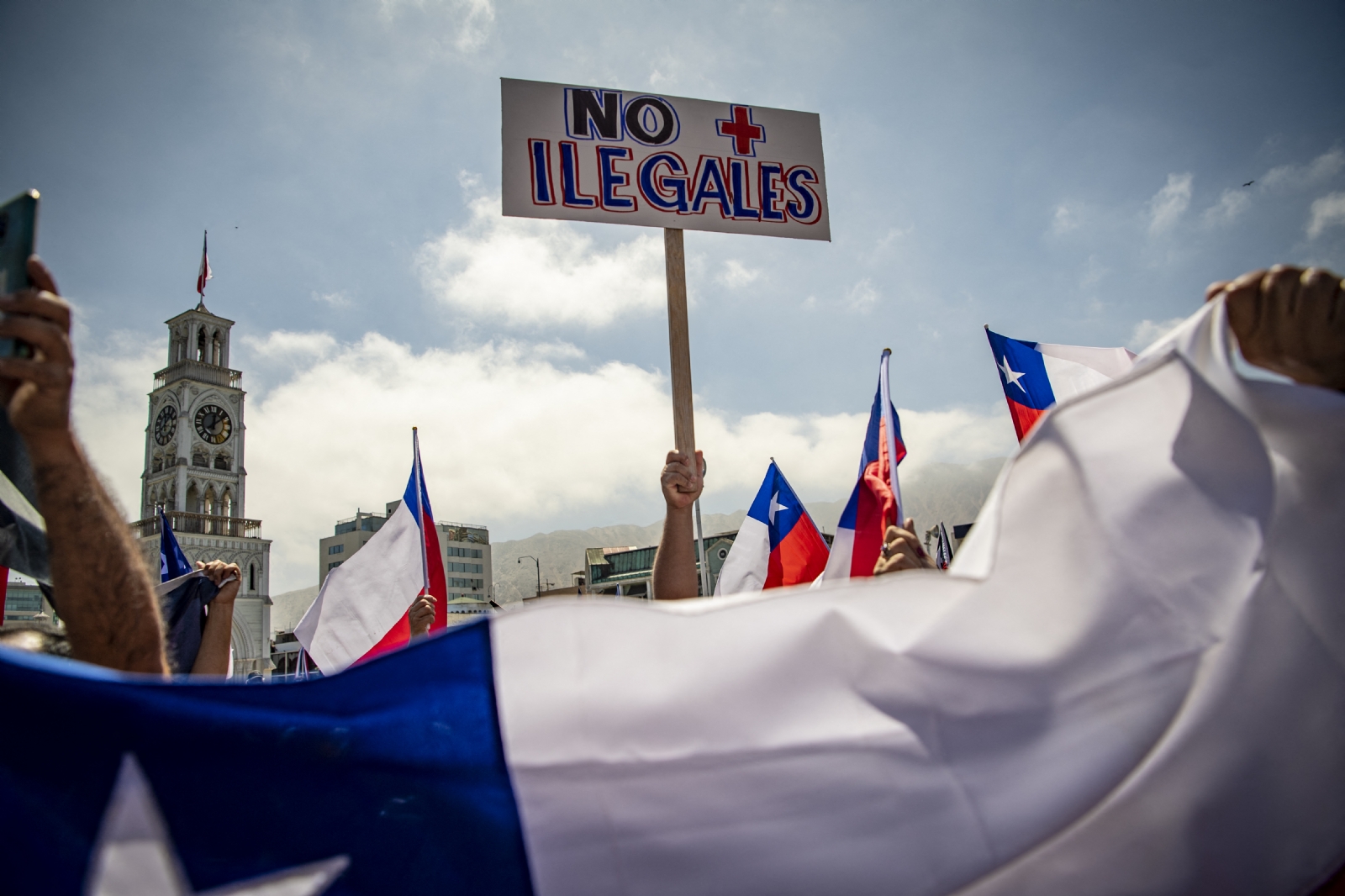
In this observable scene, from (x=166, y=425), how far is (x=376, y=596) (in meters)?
65.9

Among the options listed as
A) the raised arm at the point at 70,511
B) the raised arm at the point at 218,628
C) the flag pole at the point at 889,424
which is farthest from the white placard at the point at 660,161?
the raised arm at the point at 70,511

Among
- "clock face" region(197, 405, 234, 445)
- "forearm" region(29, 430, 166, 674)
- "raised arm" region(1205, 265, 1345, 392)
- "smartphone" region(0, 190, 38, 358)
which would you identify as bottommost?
"forearm" region(29, 430, 166, 674)

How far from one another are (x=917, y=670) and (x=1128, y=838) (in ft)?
1.39

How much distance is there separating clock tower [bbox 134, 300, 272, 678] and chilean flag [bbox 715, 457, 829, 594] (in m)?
54.8

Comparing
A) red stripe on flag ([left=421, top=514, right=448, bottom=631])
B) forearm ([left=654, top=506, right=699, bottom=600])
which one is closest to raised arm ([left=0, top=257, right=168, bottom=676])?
forearm ([left=654, top=506, right=699, bottom=600])

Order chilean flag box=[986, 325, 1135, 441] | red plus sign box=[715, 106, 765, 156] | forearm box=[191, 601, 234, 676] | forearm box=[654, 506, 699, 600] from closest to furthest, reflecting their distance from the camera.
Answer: forearm box=[191, 601, 234, 676], forearm box=[654, 506, 699, 600], red plus sign box=[715, 106, 765, 156], chilean flag box=[986, 325, 1135, 441]

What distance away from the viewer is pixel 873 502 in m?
4.46

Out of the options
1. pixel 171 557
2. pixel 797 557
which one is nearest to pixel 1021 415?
pixel 797 557

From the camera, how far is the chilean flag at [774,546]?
7973mm

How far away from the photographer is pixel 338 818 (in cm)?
120

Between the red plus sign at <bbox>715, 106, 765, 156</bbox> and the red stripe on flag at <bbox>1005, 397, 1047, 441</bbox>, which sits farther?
the red stripe on flag at <bbox>1005, 397, 1047, 441</bbox>

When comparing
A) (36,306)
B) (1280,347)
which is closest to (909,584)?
(1280,347)

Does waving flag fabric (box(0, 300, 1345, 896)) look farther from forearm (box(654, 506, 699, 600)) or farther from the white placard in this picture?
the white placard

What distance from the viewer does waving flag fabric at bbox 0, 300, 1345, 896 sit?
47.1 inches
